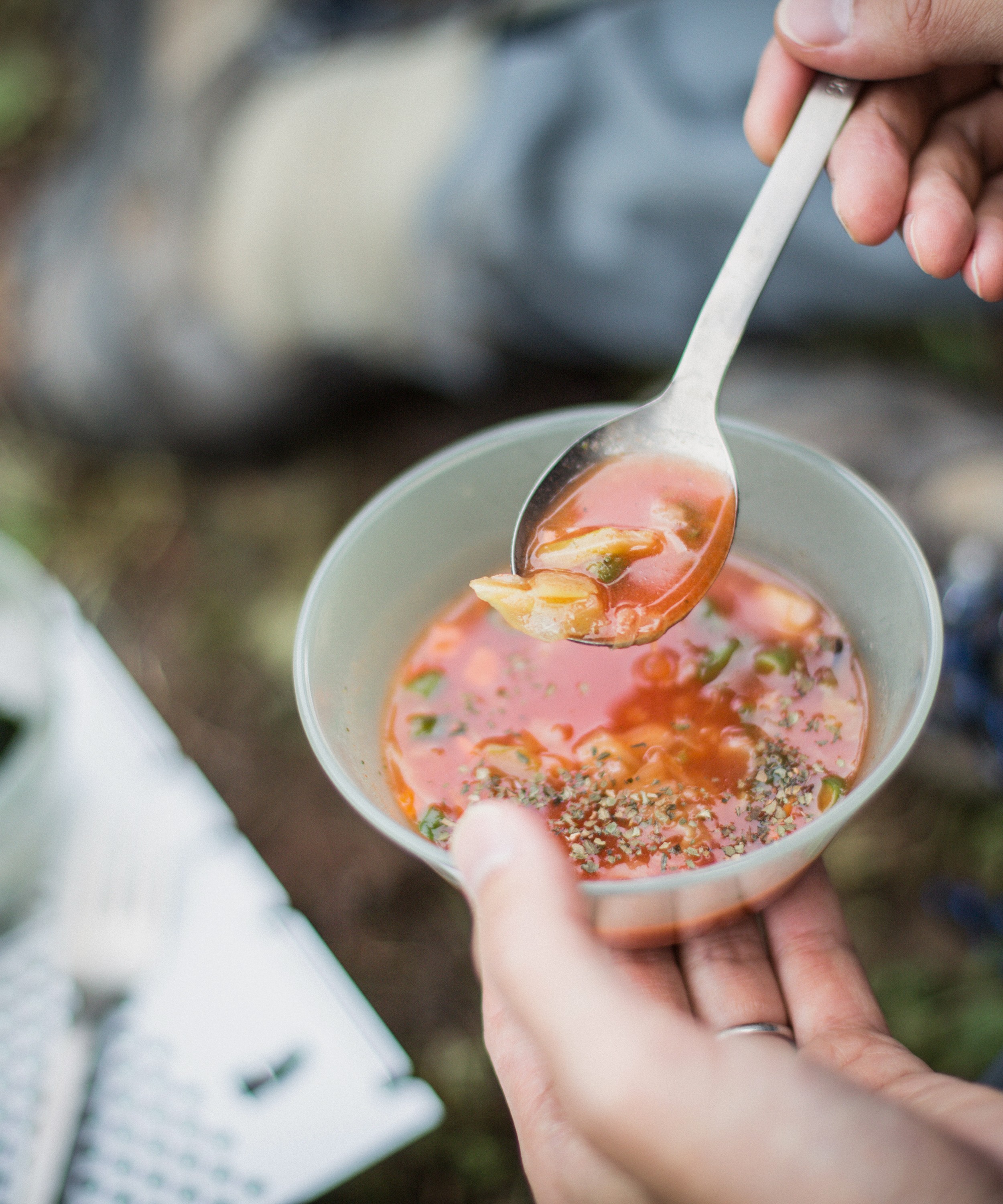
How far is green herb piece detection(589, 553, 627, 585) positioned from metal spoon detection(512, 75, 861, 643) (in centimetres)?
13

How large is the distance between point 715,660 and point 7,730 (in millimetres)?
1469

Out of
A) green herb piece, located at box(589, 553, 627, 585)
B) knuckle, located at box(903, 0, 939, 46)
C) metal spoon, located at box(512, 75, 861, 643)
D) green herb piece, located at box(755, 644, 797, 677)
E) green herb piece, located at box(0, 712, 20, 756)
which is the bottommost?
green herb piece, located at box(0, 712, 20, 756)

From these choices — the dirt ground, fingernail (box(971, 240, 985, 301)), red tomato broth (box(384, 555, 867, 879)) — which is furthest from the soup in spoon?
the dirt ground

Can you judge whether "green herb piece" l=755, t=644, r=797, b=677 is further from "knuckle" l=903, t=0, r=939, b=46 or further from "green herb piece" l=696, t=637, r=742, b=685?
"knuckle" l=903, t=0, r=939, b=46

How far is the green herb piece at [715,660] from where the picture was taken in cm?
170

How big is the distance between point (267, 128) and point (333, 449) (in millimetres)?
1139

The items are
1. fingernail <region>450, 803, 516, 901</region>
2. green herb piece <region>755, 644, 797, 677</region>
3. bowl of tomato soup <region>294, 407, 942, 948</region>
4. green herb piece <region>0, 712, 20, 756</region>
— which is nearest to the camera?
fingernail <region>450, 803, 516, 901</region>

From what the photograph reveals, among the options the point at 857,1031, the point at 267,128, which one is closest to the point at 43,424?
the point at 267,128

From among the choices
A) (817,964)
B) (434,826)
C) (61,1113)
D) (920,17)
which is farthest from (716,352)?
(61,1113)

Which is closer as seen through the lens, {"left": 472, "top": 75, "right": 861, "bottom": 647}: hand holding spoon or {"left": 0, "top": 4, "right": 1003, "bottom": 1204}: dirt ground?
{"left": 472, "top": 75, "right": 861, "bottom": 647}: hand holding spoon

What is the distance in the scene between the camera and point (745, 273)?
1.60 meters

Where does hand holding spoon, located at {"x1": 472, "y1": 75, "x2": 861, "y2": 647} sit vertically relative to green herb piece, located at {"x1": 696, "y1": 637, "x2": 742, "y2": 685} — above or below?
above

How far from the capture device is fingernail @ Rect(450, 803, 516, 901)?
115 centimetres

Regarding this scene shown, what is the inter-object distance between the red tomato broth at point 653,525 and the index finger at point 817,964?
62 centimetres
